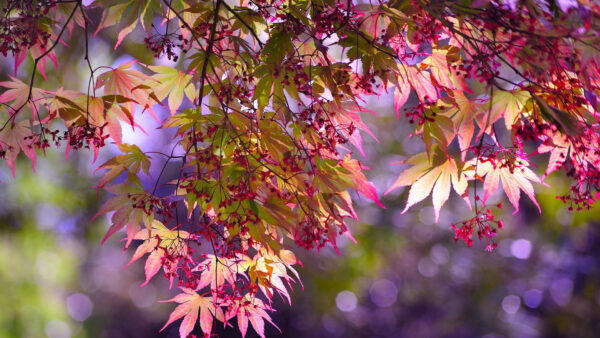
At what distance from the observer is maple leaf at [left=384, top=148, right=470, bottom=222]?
1308 millimetres

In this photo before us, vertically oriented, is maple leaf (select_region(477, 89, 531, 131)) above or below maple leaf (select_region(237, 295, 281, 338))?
above

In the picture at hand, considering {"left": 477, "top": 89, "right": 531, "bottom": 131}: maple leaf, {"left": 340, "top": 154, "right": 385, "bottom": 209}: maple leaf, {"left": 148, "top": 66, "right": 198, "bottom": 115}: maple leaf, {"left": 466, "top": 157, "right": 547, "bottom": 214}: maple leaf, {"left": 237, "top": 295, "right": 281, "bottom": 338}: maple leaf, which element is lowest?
{"left": 237, "top": 295, "right": 281, "bottom": 338}: maple leaf

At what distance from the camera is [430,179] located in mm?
1354

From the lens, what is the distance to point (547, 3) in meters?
0.96

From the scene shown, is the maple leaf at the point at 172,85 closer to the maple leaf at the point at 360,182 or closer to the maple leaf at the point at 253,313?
the maple leaf at the point at 360,182

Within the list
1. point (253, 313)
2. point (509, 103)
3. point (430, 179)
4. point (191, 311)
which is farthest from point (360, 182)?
point (191, 311)

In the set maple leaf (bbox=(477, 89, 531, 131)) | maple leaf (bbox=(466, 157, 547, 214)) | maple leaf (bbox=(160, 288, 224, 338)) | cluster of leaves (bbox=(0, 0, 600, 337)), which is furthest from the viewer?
maple leaf (bbox=(160, 288, 224, 338))

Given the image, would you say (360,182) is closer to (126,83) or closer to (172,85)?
(172,85)

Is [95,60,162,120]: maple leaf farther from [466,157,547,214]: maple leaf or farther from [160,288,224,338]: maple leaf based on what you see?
[466,157,547,214]: maple leaf

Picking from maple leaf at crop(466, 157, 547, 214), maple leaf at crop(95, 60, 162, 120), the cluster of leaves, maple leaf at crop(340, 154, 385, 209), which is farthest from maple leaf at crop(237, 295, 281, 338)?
maple leaf at crop(466, 157, 547, 214)

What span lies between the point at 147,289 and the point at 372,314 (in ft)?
8.99

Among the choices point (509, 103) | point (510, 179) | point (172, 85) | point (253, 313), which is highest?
point (172, 85)

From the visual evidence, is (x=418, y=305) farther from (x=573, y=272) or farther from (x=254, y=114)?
(x=254, y=114)

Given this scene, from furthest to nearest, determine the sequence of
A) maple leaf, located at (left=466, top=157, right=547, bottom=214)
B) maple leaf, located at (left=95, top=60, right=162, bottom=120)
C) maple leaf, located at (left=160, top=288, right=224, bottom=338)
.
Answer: maple leaf, located at (left=160, top=288, right=224, bottom=338), maple leaf, located at (left=95, top=60, right=162, bottom=120), maple leaf, located at (left=466, top=157, right=547, bottom=214)
